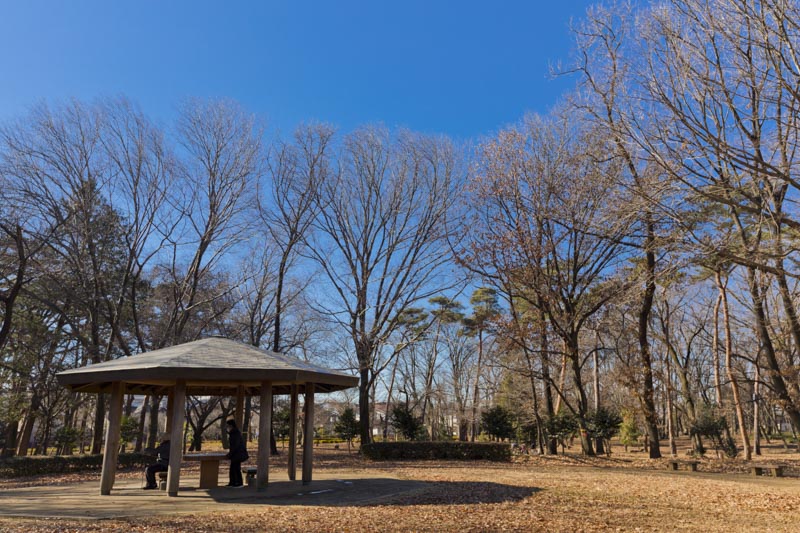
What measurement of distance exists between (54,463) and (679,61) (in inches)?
717

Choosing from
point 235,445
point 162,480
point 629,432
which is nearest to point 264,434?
point 235,445

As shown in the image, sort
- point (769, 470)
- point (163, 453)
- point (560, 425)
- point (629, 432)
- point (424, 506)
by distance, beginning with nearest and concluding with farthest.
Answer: point (424, 506)
point (163, 453)
point (769, 470)
point (560, 425)
point (629, 432)

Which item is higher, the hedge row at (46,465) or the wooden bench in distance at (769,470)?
the hedge row at (46,465)

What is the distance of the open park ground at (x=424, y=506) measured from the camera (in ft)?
22.0

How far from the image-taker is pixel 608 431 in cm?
1881

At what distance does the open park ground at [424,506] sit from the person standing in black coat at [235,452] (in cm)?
32

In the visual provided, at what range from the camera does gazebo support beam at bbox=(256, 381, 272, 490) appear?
9.27m

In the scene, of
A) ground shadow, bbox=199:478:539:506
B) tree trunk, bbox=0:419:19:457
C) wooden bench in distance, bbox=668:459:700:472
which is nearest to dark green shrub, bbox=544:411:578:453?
wooden bench in distance, bbox=668:459:700:472

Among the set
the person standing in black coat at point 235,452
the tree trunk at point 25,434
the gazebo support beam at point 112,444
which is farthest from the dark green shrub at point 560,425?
the tree trunk at point 25,434

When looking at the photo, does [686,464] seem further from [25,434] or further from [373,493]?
[25,434]

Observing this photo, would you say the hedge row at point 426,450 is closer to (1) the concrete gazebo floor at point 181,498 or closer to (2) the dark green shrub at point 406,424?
(2) the dark green shrub at point 406,424

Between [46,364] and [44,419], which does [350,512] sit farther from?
[44,419]

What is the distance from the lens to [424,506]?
8.02m

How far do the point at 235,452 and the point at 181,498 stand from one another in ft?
3.95
